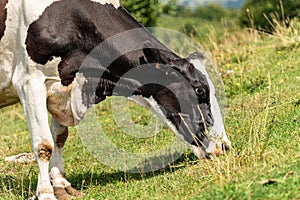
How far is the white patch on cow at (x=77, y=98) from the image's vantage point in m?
7.74

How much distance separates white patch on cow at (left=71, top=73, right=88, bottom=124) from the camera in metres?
7.74

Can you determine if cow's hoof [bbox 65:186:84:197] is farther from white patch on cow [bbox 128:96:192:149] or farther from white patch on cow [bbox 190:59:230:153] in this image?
white patch on cow [bbox 190:59:230:153]

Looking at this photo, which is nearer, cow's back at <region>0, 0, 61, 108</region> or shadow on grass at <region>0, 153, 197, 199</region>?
cow's back at <region>0, 0, 61, 108</region>

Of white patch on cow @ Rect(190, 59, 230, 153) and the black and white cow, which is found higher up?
the black and white cow

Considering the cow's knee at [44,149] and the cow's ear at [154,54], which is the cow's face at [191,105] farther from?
the cow's knee at [44,149]

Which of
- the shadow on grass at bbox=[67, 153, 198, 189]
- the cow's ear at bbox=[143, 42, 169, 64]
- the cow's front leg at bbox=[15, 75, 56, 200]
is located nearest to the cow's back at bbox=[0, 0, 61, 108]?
the cow's front leg at bbox=[15, 75, 56, 200]

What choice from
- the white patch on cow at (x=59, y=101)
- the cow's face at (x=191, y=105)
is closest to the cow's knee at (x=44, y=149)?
the white patch on cow at (x=59, y=101)

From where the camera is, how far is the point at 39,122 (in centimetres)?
754

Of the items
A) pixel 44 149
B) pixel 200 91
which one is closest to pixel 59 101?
pixel 44 149

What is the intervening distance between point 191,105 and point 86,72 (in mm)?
1346

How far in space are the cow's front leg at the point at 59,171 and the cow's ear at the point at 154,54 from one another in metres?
1.67

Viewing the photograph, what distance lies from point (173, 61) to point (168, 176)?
4.58ft

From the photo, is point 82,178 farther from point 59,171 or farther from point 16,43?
point 16,43

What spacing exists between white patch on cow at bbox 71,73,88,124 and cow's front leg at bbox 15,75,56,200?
1.37 feet
